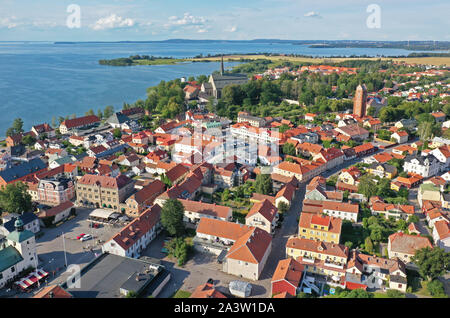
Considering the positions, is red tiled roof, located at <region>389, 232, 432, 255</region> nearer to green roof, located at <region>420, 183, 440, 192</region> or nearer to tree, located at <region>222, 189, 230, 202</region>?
green roof, located at <region>420, 183, 440, 192</region>

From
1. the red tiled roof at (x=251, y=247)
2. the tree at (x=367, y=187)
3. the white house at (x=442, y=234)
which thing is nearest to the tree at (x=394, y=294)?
the red tiled roof at (x=251, y=247)

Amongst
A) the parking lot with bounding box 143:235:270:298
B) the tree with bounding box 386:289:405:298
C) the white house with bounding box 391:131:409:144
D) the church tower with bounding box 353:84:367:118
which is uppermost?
the church tower with bounding box 353:84:367:118

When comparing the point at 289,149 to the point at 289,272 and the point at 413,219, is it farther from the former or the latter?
the point at 289,272

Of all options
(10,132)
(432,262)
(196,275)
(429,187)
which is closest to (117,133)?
(10,132)

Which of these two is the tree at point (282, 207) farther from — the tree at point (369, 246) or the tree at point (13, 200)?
the tree at point (13, 200)

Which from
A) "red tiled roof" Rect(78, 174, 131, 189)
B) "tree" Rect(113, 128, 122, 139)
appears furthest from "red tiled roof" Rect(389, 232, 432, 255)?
"tree" Rect(113, 128, 122, 139)
